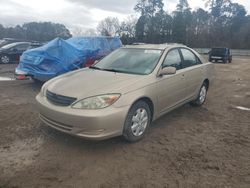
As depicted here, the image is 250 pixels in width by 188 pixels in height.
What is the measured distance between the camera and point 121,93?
13.1 ft

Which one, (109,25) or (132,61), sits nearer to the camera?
(132,61)

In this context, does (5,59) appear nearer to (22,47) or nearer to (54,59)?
(22,47)

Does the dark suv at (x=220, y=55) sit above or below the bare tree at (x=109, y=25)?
below

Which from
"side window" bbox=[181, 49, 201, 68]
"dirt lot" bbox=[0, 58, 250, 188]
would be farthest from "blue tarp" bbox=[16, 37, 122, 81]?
"side window" bbox=[181, 49, 201, 68]

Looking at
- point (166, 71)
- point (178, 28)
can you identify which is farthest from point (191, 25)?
point (166, 71)

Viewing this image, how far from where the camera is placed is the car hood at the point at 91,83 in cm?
400

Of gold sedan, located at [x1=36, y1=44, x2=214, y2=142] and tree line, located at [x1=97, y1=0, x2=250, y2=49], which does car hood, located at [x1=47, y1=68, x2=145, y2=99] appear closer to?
gold sedan, located at [x1=36, y1=44, x2=214, y2=142]

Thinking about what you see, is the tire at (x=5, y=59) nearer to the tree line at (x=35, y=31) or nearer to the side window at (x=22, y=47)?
the side window at (x=22, y=47)

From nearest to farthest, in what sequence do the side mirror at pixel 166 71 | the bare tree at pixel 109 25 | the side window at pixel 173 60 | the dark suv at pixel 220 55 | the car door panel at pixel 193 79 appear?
1. the side mirror at pixel 166 71
2. the side window at pixel 173 60
3. the car door panel at pixel 193 79
4. the dark suv at pixel 220 55
5. the bare tree at pixel 109 25

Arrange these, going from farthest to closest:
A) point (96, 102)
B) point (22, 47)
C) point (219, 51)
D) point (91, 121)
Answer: point (219, 51)
point (22, 47)
point (96, 102)
point (91, 121)

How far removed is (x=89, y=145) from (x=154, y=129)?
54.5 inches

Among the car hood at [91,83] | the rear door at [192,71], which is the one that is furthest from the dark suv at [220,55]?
the car hood at [91,83]

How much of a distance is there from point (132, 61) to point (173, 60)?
2.80 ft

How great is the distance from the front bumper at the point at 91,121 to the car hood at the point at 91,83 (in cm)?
27
